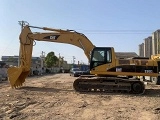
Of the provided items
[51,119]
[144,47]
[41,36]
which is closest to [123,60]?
[41,36]

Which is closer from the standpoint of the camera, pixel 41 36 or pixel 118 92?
pixel 118 92

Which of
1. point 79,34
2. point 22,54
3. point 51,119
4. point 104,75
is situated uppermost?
point 79,34

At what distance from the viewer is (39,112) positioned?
1145 centimetres

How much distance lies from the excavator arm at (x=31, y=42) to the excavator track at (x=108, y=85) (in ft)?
7.84

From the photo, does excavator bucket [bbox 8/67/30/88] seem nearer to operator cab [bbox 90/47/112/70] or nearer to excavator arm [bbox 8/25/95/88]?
excavator arm [bbox 8/25/95/88]

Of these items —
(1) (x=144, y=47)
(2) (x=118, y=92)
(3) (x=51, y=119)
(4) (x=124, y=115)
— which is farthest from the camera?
(1) (x=144, y=47)

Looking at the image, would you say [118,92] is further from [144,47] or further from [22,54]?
[144,47]

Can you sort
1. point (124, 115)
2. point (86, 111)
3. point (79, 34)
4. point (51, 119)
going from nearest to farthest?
point (51, 119) < point (124, 115) < point (86, 111) < point (79, 34)

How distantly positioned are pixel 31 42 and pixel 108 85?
6.86 meters

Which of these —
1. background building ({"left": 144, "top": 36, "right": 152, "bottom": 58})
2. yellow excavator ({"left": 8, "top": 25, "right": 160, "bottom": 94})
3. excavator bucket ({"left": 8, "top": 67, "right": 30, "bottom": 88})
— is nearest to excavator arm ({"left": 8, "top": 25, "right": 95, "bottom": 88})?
excavator bucket ({"left": 8, "top": 67, "right": 30, "bottom": 88})

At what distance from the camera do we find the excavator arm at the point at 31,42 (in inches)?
852

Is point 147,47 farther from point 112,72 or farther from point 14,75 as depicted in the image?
point 14,75

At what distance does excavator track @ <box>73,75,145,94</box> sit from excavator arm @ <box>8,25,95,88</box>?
239 cm

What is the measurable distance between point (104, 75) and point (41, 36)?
579cm
